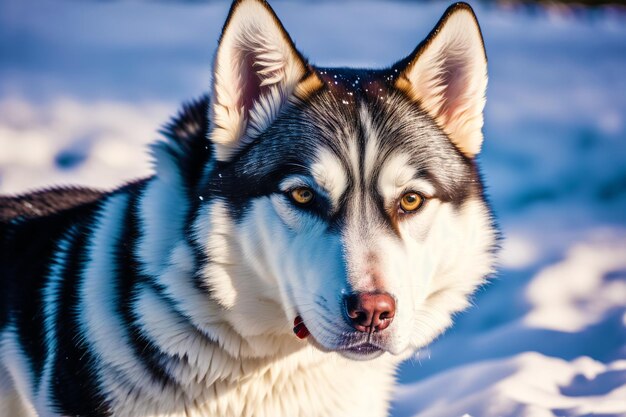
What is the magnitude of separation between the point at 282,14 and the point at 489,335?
463cm

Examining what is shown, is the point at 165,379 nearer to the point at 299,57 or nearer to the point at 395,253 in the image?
the point at 395,253

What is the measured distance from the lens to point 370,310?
2188 mm

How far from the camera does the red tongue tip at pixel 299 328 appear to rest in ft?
8.04

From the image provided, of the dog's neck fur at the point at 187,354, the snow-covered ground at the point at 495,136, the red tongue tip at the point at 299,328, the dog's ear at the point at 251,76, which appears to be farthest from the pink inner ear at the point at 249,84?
the snow-covered ground at the point at 495,136

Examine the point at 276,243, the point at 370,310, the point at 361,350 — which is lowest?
the point at 361,350

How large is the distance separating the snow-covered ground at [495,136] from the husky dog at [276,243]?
87cm

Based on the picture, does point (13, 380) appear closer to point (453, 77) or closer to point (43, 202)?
point (43, 202)

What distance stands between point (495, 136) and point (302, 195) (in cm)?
415

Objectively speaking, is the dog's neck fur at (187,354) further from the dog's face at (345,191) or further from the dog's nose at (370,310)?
the dog's nose at (370,310)

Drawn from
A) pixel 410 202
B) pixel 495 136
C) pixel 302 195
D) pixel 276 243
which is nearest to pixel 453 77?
pixel 410 202

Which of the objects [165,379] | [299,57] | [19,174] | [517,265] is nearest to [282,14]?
[19,174]

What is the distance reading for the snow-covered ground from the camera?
3.51 m

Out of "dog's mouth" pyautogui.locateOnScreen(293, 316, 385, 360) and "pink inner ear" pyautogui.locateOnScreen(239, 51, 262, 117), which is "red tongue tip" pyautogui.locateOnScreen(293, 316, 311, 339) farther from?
"pink inner ear" pyautogui.locateOnScreen(239, 51, 262, 117)

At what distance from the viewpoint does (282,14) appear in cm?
750
